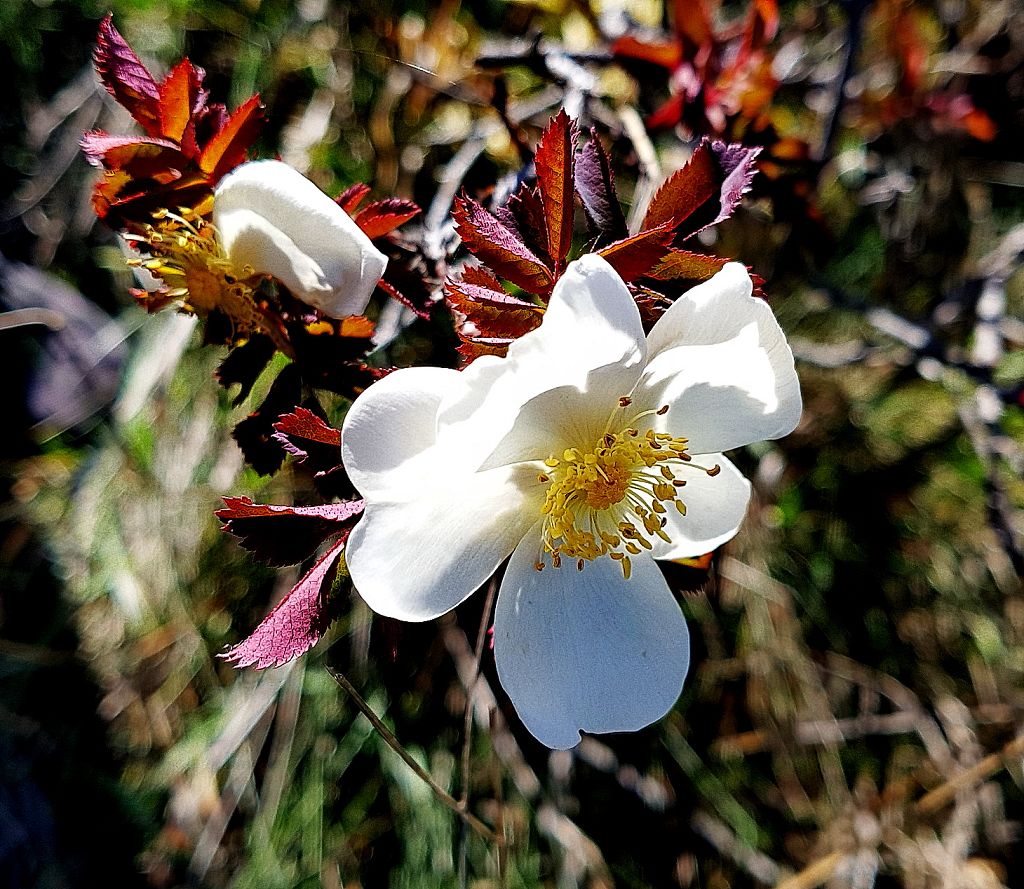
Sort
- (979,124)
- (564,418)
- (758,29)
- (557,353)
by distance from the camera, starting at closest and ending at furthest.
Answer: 1. (557,353)
2. (564,418)
3. (758,29)
4. (979,124)

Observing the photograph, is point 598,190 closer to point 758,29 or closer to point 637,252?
point 637,252

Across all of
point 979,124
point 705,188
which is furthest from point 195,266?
point 979,124

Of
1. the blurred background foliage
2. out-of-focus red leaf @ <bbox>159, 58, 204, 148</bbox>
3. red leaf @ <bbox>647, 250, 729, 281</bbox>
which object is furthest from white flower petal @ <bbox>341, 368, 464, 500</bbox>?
the blurred background foliage

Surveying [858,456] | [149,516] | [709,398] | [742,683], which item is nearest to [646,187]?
[709,398]

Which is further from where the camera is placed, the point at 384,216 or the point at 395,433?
the point at 384,216

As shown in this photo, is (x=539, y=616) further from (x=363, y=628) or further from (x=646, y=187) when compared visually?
(x=363, y=628)

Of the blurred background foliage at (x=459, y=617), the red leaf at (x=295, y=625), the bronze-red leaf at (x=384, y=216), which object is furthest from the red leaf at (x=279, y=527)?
the blurred background foliage at (x=459, y=617)

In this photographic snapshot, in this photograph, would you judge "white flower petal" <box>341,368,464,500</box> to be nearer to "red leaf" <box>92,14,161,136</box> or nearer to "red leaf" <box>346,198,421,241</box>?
"red leaf" <box>346,198,421,241</box>

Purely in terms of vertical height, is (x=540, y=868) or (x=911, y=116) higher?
(x=911, y=116)
